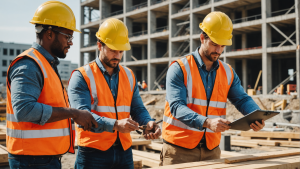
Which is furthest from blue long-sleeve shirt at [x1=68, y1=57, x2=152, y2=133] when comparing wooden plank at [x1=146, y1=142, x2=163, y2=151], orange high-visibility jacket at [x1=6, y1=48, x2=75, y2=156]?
wooden plank at [x1=146, y1=142, x2=163, y2=151]

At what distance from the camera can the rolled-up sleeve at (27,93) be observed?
1.81 m

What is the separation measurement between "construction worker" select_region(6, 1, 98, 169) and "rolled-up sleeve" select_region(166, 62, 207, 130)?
94 cm

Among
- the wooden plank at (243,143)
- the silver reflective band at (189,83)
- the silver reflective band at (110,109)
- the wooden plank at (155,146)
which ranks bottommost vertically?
the wooden plank at (243,143)

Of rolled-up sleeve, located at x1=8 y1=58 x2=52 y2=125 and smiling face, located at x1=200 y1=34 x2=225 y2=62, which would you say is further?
smiling face, located at x1=200 y1=34 x2=225 y2=62

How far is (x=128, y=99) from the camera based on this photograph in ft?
9.36

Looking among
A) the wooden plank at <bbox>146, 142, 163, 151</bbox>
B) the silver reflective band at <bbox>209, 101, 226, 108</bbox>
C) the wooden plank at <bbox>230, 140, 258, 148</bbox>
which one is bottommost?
the wooden plank at <bbox>230, 140, 258, 148</bbox>

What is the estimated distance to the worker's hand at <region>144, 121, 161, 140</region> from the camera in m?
2.70

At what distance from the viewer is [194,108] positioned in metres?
2.93

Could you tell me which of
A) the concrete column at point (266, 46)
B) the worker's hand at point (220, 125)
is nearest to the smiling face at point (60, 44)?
the worker's hand at point (220, 125)

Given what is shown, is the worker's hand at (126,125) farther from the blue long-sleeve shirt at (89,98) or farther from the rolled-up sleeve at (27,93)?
the rolled-up sleeve at (27,93)

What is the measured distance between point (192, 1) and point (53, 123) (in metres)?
27.6

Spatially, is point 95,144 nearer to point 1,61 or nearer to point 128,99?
point 128,99

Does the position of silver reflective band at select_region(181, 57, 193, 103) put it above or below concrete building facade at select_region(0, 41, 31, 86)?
below

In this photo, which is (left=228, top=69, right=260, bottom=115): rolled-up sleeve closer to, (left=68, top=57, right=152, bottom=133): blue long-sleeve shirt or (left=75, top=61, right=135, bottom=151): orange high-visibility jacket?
(left=68, top=57, right=152, bottom=133): blue long-sleeve shirt
